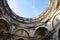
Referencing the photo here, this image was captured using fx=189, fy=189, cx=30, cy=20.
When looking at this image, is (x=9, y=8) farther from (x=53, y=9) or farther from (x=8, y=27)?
(x=53, y=9)

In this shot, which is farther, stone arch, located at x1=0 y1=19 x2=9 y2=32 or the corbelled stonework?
stone arch, located at x1=0 y1=19 x2=9 y2=32

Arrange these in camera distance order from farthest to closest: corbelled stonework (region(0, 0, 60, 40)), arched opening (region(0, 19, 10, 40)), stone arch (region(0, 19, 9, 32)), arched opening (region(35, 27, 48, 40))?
arched opening (region(35, 27, 48, 40)), stone arch (region(0, 19, 9, 32)), arched opening (region(0, 19, 10, 40)), corbelled stonework (region(0, 0, 60, 40))

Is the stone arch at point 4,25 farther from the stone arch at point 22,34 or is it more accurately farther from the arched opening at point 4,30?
the stone arch at point 22,34

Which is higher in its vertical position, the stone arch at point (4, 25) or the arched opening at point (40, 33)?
the stone arch at point (4, 25)

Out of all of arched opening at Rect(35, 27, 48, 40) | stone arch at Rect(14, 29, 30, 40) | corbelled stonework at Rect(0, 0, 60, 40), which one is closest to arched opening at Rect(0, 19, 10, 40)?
corbelled stonework at Rect(0, 0, 60, 40)

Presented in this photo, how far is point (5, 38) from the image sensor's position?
37.5 feet

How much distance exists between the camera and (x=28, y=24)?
40.5 feet

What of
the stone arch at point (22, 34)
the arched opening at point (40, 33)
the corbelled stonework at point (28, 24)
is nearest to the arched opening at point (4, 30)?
the corbelled stonework at point (28, 24)

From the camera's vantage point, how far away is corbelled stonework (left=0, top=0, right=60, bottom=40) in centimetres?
1123

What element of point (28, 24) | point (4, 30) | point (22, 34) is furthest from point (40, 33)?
point (4, 30)

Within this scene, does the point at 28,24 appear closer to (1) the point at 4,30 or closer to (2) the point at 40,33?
(2) the point at 40,33

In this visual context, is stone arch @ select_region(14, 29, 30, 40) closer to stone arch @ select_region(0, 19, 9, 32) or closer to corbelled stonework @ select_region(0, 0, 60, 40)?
corbelled stonework @ select_region(0, 0, 60, 40)

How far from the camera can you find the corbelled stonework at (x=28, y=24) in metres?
11.2

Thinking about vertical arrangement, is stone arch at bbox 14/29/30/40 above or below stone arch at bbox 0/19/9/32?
below
